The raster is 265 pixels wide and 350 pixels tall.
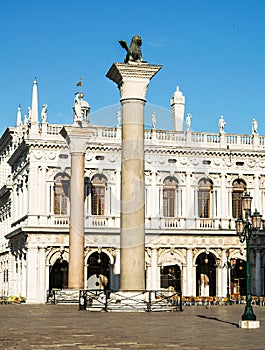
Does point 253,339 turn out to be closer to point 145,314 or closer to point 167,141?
point 145,314

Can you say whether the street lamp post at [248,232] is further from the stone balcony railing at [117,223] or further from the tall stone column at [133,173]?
the stone balcony railing at [117,223]

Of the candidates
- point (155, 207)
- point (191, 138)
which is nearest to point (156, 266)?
point (155, 207)

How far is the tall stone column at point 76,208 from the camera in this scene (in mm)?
39969

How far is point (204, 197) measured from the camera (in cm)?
5759

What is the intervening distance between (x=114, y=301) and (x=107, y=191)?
2653 cm

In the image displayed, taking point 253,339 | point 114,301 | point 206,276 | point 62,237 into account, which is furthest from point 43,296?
point 253,339

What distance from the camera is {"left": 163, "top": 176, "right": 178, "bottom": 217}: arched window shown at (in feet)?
186

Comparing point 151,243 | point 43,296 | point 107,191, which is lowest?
point 43,296

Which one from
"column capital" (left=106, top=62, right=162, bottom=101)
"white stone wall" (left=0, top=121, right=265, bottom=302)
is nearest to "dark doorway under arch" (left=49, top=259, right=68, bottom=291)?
"white stone wall" (left=0, top=121, right=265, bottom=302)

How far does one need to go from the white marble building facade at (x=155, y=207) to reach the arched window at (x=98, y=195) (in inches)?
2.8

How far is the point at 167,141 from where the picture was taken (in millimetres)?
56938

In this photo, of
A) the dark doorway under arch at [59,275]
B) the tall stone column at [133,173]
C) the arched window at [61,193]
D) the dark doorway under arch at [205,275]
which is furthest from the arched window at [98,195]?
the tall stone column at [133,173]

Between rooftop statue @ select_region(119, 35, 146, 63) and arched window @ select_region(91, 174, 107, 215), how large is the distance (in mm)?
26013

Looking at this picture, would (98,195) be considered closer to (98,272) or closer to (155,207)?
(155,207)
